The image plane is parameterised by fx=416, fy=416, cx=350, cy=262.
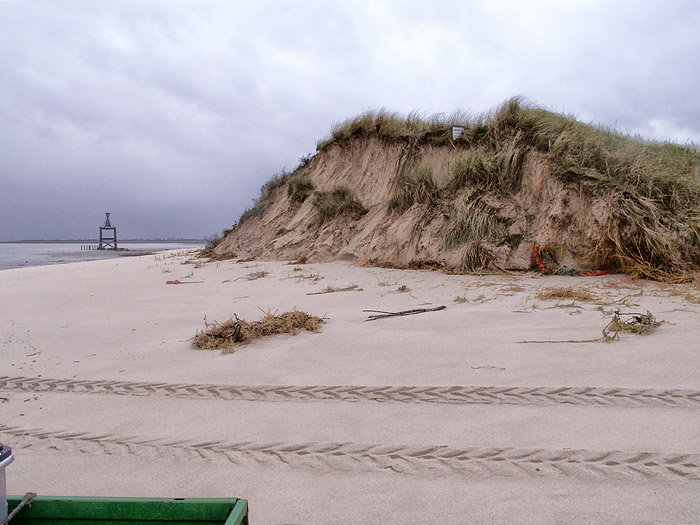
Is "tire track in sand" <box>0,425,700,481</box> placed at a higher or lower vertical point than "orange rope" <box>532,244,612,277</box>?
lower

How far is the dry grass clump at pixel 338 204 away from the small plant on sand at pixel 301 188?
1260 millimetres

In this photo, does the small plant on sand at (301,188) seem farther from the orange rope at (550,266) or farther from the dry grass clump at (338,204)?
the orange rope at (550,266)

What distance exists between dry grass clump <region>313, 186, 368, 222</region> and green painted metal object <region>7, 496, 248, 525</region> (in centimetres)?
948

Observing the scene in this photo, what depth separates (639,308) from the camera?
399 centimetres

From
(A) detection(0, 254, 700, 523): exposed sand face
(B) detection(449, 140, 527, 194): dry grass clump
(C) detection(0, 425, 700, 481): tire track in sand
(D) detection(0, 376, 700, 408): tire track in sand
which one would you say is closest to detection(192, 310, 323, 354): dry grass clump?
(A) detection(0, 254, 700, 523): exposed sand face

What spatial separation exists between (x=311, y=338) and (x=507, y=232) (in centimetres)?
494

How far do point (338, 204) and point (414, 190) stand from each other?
2541 mm

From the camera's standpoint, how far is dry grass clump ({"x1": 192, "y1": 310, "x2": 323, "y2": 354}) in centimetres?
347

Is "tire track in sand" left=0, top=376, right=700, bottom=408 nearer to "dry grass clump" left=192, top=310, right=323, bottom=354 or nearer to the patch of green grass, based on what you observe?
"dry grass clump" left=192, top=310, right=323, bottom=354

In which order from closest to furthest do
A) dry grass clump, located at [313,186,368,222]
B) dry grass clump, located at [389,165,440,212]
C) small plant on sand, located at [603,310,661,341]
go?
small plant on sand, located at [603,310,661,341], dry grass clump, located at [389,165,440,212], dry grass clump, located at [313,186,368,222]

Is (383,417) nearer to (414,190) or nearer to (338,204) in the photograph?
(414,190)

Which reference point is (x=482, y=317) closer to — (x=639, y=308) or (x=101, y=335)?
(x=639, y=308)

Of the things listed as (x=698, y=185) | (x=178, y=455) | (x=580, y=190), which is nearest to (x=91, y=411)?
(x=178, y=455)

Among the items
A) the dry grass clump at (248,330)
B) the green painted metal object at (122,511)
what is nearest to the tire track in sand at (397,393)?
the dry grass clump at (248,330)
